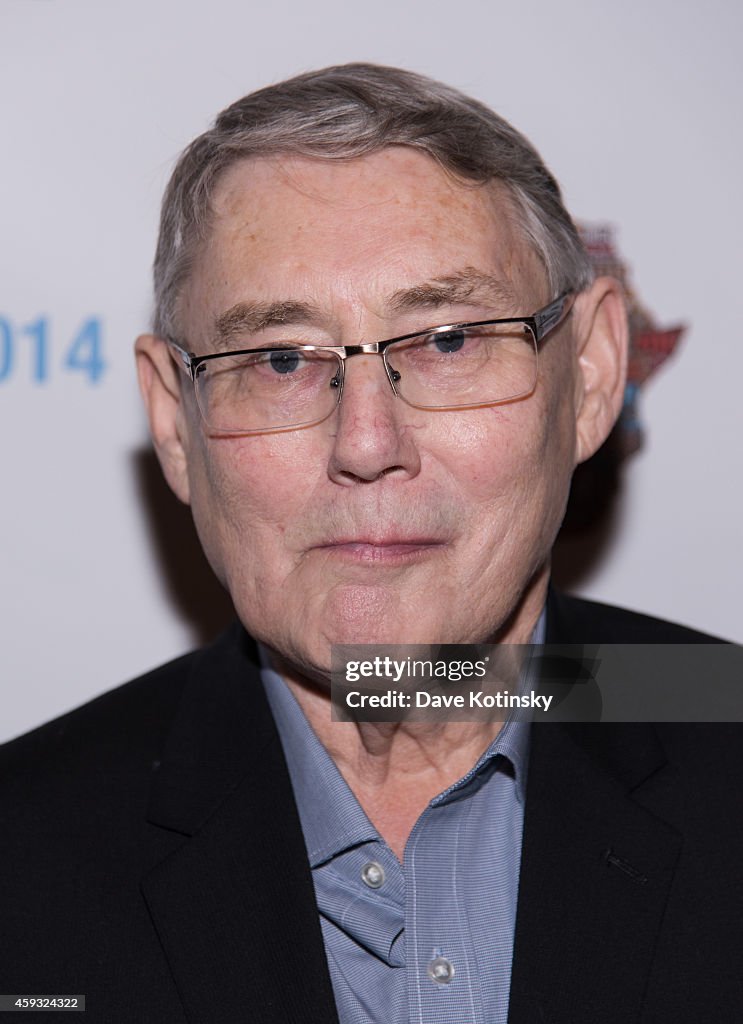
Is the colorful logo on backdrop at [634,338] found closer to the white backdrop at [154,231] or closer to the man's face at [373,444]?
the white backdrop at [154,231]

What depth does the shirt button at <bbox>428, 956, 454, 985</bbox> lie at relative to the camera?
1697mm

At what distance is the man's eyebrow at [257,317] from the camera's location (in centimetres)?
172

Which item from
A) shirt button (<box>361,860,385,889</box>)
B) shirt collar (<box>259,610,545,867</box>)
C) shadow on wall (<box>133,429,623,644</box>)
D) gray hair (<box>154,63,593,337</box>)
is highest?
gray hair (<box>154,63,593,337</box>)

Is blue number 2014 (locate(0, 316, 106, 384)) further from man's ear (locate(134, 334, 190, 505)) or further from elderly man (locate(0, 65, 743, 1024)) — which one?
elderly man (locate(0, 65, 743, 1024))

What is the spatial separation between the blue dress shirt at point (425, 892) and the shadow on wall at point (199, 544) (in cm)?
66

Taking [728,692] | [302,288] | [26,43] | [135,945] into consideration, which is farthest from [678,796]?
[26,43]

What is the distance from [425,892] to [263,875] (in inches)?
9.7

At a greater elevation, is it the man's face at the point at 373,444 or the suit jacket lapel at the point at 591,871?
the man's face at the point at 373,444

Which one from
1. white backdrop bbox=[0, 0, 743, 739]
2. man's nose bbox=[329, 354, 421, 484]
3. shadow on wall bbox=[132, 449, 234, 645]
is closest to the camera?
man's nose bbox=[329, 354, 421, 484]

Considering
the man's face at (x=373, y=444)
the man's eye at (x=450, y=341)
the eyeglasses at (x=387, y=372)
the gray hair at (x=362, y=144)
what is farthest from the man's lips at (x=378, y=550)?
the gray hair at (x=362, y=144)

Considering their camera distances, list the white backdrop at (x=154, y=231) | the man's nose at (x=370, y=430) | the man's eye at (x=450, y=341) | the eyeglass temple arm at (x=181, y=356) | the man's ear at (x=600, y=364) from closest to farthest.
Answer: the man's nose at (x=370, y=430) < the man's eye at (x=450, y=341) < the eyeglass temple arm at (x=181, y=356) < the man's ear at (x=600, y=364) < the white backdrop at (x=154, y=231)

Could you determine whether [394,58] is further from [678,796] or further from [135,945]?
[135,945]

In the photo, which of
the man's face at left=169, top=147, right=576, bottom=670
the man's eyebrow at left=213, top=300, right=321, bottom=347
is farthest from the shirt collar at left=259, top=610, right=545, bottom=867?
the man's eyebrow at left=213, top=300, right=321, bottom=347

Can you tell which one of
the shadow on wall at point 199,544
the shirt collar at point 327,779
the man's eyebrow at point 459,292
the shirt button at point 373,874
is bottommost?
the shirt button at point 373,874
